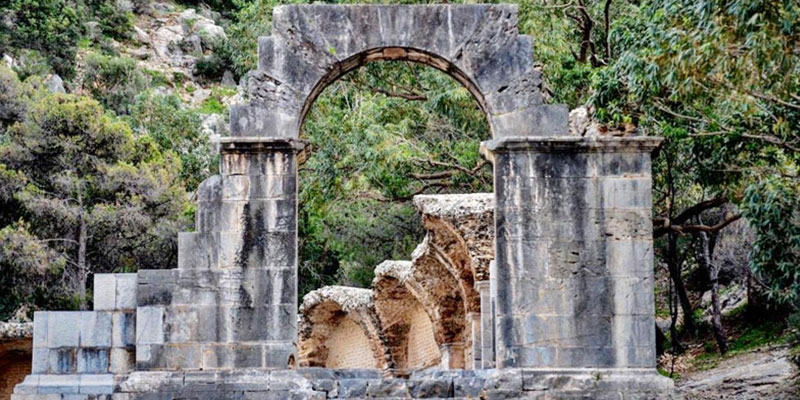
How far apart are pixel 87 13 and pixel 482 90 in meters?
41.6

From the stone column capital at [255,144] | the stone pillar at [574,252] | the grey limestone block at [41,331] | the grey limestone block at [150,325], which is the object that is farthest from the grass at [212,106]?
the stone pillar at [574,252]

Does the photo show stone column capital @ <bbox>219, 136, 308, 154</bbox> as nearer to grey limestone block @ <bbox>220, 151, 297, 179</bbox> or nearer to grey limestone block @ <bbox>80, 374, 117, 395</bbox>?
grey limestone block @ <bbox>220, 151, 297, 179</bbox>

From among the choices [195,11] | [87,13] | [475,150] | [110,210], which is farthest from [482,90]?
[195,11]

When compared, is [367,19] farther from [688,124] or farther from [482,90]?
[688,124]

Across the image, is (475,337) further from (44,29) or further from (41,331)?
(44,29)

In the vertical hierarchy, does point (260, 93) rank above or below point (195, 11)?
below

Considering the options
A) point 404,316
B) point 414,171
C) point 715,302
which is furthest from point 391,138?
point 715,302

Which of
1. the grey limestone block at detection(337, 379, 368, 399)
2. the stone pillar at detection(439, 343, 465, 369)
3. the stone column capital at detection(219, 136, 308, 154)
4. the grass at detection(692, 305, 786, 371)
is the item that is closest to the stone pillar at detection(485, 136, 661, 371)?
the grey limestone block at detection(337, 379, 368, 399)

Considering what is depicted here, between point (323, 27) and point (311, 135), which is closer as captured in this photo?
point (323, 27)

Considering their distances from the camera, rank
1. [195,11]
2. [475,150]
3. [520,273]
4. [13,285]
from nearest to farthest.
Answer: [520,273] → [475,150] → [13,285] → [195,11]

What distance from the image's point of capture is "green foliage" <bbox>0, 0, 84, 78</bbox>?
4431cm

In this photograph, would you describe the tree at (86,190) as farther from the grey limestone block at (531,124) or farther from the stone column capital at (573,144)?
the stone column capital at (573,144)

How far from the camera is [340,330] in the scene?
991 inches

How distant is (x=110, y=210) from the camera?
26.7 meters
